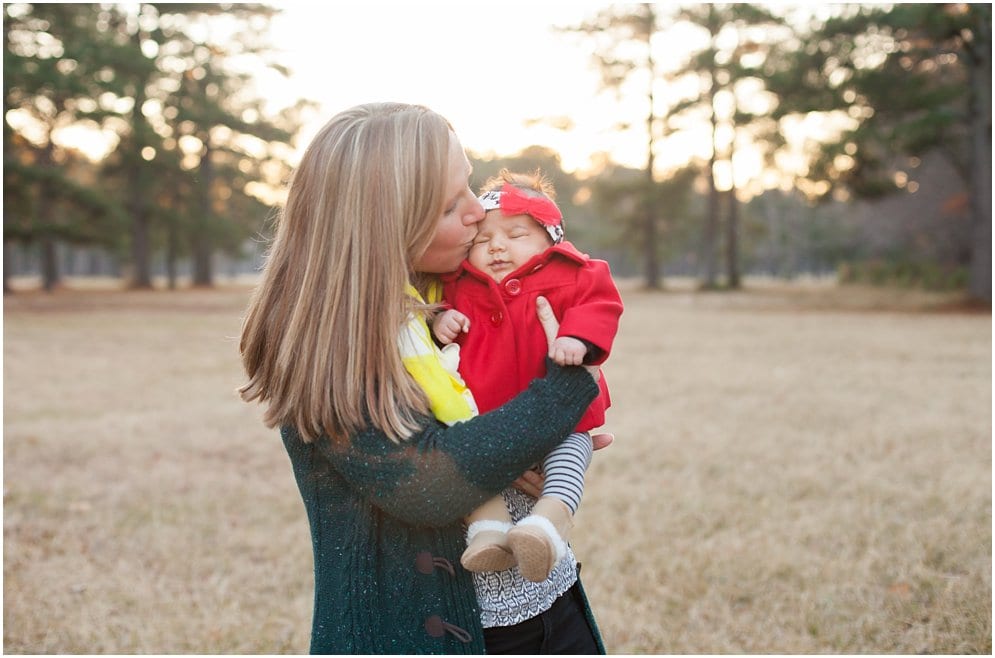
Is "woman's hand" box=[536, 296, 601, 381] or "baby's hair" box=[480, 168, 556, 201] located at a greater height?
"baby's hair" box=[480, 168, 556, 201]

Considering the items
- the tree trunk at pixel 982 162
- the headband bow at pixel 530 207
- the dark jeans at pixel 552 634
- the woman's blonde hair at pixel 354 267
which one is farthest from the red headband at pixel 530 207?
the tree trunk at pixel 982 162

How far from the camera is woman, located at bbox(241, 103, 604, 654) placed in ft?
4.39

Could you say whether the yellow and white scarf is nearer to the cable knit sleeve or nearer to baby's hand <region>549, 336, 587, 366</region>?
the cable knit sleeve

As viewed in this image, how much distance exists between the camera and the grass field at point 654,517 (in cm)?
333

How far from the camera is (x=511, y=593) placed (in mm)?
1532

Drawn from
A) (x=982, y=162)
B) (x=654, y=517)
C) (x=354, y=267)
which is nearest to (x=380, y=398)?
(x=354, y=267)

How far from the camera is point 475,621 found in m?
1.48

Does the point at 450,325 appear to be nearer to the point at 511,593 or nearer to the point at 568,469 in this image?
the point at 568,469

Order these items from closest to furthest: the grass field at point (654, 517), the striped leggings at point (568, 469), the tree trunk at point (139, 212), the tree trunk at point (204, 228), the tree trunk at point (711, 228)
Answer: the striped leggings at point (568, 469), the grass field at point (654, 517), the tree trunk at point (139, 212), the tree trunk at point (711, 228), the tree trunk at point (204, 228)

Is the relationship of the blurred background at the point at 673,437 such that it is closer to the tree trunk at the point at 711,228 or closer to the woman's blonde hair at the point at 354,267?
the woman's blonde hair at the point at 354,267

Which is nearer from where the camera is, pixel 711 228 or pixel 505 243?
pixel 505 243

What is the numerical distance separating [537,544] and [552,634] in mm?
311

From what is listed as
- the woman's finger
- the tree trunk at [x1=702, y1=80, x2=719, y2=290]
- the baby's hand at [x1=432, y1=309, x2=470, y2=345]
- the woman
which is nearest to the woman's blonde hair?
the woman

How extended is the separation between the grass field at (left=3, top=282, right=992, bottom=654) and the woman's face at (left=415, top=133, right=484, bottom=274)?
2143 millimetres
